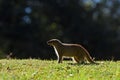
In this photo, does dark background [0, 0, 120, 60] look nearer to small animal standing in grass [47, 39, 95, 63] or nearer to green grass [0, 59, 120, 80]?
small animal standing in grass [47, 39, 95, 63]

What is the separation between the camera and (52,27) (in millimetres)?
54500

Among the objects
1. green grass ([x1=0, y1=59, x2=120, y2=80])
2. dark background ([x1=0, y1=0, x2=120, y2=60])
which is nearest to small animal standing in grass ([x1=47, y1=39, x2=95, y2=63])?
green grass ([x1=0, y1=59, x2=120, y2=80])

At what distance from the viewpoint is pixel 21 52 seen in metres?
47.5

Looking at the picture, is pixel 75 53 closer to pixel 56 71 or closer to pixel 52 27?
pixel 56 71

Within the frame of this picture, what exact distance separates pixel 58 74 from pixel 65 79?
2.21ft

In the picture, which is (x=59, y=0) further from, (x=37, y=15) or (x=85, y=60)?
(x=85, y=60)

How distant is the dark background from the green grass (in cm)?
3209

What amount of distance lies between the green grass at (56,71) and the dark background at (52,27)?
Result: 32.1 m

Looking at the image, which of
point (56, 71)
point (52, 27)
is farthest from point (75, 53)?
point (52, 27)

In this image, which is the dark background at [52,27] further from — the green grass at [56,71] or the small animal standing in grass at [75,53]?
the green grass at [56,71]

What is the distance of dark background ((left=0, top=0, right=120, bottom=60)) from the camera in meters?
49.4

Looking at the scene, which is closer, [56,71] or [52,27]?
[56,71]

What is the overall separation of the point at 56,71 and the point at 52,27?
41.3 metres

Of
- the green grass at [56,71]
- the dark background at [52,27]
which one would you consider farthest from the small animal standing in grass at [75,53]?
the dark background at [52,27]
